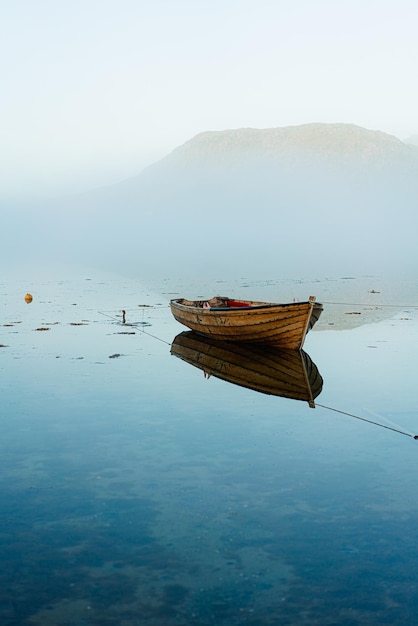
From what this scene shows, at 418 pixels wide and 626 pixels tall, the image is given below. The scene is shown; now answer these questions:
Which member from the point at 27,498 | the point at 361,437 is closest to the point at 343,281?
the point at 361,437

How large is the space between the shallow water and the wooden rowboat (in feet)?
9.59

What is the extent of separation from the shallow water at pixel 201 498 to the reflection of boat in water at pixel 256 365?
70 centimetres

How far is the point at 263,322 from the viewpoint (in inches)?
1168

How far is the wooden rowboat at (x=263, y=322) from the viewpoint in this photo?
94.1 ft

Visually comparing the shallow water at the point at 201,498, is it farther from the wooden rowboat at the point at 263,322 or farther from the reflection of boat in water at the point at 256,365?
the wooden rowboat at the point at 263,322

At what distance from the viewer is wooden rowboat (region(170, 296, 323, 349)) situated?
94.1ft

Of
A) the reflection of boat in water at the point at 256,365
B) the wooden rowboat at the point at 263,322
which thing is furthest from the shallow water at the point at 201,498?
the wooden rowboat at the point at 263,322

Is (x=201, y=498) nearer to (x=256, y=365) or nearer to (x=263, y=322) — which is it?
(x=256, y=365)

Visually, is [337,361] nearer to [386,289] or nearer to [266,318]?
[266,318]

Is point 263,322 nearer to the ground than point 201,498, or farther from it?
farther from it

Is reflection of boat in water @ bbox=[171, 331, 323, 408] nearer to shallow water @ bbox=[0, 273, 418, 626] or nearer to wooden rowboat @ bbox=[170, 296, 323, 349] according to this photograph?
wooden rowboat @ bbox=[170, 296, 323, 349]

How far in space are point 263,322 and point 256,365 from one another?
294 centimetres

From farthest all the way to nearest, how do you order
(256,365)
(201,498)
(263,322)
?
(263,322) < (256,365) < (201,498)

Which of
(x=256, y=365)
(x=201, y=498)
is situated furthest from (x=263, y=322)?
(x=201, y=498)
